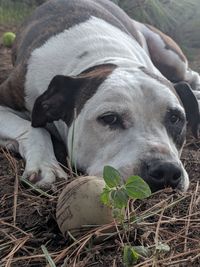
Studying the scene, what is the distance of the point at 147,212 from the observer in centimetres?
230

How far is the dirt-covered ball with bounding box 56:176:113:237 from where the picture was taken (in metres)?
2.04

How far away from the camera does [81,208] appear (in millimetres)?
2061

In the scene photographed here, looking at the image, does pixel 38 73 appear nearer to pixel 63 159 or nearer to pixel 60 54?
pixel 60 54

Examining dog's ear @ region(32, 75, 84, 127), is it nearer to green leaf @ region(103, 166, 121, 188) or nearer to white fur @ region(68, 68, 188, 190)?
white fur @ region(68, 68, 188, 190)

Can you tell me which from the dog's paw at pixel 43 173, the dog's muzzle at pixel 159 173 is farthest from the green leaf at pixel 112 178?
the dog's paw at pixel 43 173

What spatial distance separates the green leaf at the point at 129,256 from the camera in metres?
1.77

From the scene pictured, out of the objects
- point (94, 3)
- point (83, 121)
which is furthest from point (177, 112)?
point (94, 3)

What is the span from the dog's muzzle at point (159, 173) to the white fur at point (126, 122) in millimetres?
148

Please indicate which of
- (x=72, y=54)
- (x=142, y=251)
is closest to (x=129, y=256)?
(x=142, y=251)

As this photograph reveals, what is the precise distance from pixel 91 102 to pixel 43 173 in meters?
0.54

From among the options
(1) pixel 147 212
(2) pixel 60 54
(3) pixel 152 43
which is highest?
(1) pixel 147 212

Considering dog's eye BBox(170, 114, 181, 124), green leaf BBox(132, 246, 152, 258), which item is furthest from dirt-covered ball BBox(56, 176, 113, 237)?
dog's eye BBox(170, 114, 181, 124)

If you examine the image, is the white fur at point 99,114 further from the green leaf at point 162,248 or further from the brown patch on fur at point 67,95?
the green leaf at point 162,248

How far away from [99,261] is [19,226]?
0.52 m
